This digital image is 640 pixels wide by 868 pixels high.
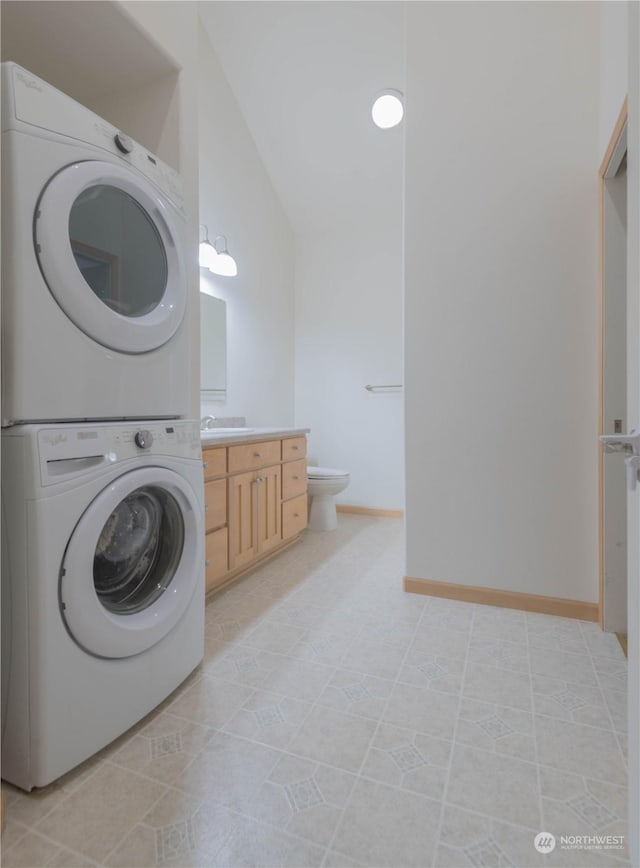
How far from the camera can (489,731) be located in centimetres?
119

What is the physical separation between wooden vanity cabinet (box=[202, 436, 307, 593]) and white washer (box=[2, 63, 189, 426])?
2.11 feet

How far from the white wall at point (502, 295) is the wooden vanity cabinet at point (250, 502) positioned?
0.80 m

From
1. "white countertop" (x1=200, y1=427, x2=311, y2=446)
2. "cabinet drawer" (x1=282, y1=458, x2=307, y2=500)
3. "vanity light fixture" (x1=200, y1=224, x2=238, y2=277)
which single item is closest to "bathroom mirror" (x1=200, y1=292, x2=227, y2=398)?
"vanity light fixture" (x1=200, y1=224, x2=238, y2=277)

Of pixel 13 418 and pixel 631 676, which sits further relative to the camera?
pixel 13 418

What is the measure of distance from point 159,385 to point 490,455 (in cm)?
147

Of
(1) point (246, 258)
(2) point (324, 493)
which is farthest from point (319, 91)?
(2) point (324, 493)

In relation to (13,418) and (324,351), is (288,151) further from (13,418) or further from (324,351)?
Result: (13,418)

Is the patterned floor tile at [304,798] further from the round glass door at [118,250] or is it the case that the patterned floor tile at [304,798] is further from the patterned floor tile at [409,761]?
the round glass door at [118,250]

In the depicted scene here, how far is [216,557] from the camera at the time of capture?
1.98 meters

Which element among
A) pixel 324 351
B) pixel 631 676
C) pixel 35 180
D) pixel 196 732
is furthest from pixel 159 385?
pixel 324 351

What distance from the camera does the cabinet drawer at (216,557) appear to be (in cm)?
192

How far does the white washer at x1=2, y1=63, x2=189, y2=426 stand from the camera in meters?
0.94

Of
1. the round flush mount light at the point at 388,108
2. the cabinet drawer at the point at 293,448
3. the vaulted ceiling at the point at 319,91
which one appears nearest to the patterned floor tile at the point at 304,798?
the cabinet drawer at the point at 293,448

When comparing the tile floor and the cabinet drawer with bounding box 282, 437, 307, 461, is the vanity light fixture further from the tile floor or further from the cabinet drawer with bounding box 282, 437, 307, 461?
the tile floor
